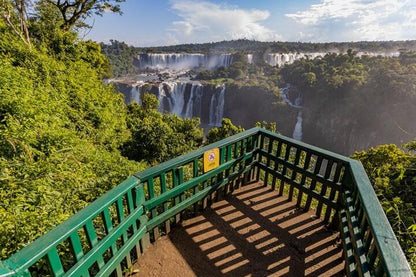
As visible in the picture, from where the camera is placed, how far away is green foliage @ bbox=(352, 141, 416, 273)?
254cm

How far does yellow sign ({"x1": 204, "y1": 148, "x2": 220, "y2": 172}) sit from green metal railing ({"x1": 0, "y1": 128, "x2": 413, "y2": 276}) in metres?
0.06

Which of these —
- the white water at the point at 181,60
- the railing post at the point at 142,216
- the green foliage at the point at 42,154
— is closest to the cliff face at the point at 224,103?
the white water at the point at 181,60

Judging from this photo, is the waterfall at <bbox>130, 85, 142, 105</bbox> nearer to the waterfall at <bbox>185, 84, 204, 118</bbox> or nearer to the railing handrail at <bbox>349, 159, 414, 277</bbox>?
the waterfall at <bbox>185, 84, 204, 118</bbox>

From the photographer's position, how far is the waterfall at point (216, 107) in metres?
48.2

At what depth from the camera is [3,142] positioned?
3391 mm

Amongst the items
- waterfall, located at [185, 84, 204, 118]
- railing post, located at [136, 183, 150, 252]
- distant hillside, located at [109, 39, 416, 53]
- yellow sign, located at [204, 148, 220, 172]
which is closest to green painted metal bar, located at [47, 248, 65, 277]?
railing post, located at [136, 183, 150, 252]

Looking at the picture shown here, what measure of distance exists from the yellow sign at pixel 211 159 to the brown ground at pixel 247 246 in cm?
73

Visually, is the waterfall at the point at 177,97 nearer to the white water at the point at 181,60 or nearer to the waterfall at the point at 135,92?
the waterfall at the point at 135,92

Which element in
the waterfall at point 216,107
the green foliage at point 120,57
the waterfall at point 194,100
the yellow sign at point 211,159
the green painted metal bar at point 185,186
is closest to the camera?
the green painted metal bar at point 185,186

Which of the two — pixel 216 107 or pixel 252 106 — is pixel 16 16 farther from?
pixel 252 106

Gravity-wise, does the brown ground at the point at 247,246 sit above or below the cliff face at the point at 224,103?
above

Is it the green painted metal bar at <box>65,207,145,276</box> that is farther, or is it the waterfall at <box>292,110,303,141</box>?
the waterfall at <box>292,110,303,141</box>

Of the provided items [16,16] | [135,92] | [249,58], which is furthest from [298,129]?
[16,16]

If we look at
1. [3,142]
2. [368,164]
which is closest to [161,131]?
[3,142]
